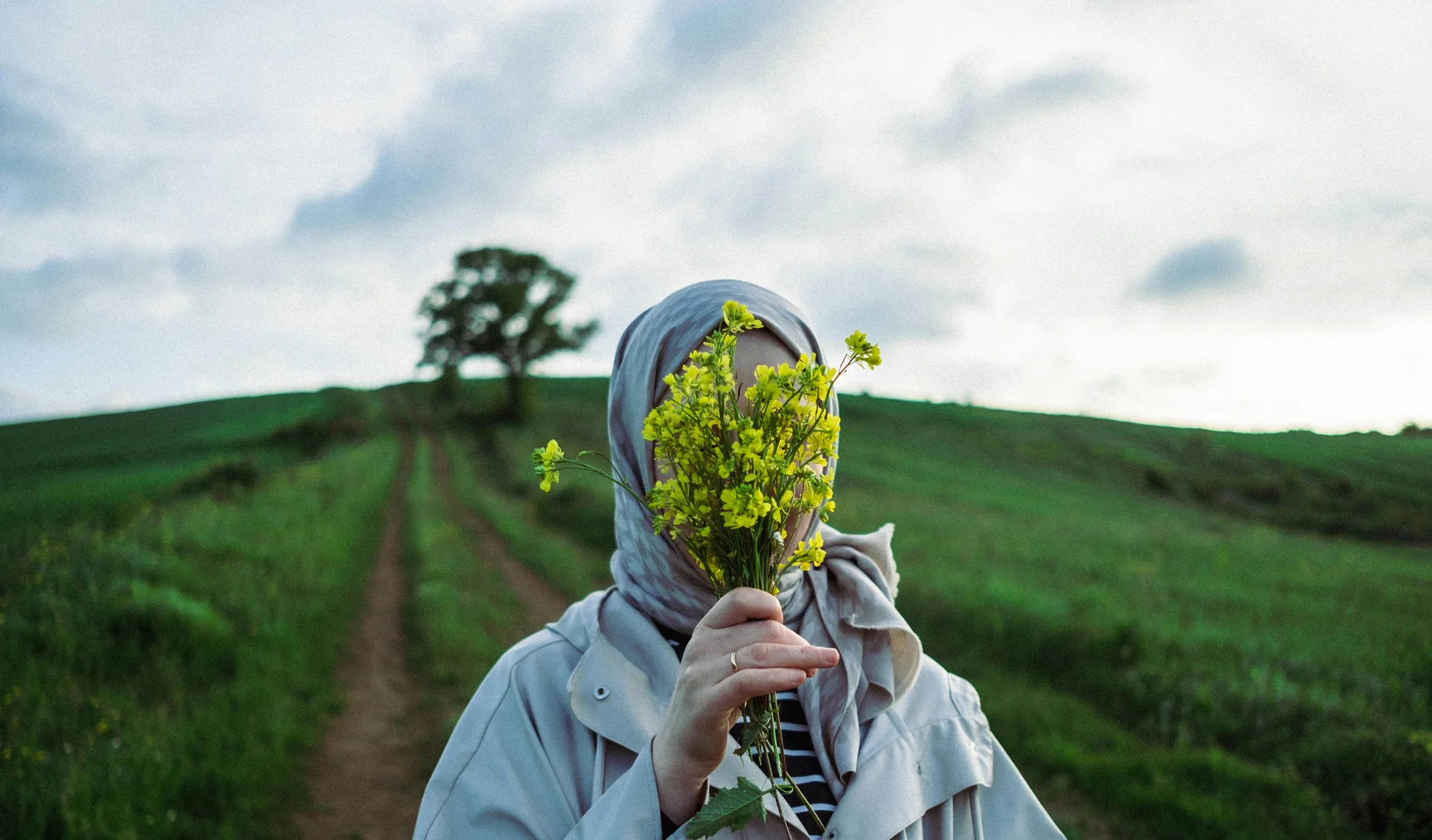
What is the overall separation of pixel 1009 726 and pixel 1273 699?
94.2 inches

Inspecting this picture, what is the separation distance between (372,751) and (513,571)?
21.9ft

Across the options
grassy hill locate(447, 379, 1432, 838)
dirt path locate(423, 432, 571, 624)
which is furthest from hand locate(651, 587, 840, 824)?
dirt path locate(423, 432, 571, 624)

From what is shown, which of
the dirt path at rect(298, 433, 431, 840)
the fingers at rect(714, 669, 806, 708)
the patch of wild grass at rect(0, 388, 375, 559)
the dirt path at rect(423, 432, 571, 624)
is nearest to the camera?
the fingers at rect(714, 669, 806, 708)

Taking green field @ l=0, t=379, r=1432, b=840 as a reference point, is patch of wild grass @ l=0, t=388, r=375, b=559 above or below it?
above

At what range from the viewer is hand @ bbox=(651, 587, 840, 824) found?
123cm

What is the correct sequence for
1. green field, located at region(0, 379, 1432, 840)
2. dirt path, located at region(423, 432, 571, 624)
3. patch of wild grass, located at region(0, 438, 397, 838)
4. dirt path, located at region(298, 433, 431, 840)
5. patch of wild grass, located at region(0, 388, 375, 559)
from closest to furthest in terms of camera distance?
patch of wild grass, located at region(0, 438, 397, 838), green field, located at region(0, 379, 1432, 840), dirt path, located at region(298, 433, 431, 840), dirt path, located at region(423, 432, 571, 624), patch of wild grass, located at region(0, 388, 375, 559)

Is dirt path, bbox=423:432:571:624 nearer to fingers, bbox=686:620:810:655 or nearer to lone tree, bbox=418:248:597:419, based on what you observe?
fingers, bbox=686:620:810:655

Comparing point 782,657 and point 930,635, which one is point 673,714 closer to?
point 782,657

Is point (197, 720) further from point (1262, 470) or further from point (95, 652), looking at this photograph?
point (1262, 470)

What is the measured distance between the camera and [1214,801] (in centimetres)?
548

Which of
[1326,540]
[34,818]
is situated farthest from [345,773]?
[1326,540]

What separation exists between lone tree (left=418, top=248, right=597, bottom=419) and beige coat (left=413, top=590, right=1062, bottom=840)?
4196 centimetres

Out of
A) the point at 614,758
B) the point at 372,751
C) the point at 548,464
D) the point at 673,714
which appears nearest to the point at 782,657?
the point at 673,714

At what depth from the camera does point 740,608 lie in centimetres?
127
